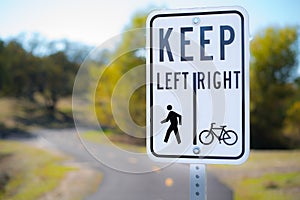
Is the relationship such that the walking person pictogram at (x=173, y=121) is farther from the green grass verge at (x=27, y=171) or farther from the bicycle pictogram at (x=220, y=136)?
the green grass verge at (x=27, y=171)

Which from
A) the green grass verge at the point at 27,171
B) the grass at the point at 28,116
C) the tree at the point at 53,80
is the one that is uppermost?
the tree at the point at 53,80

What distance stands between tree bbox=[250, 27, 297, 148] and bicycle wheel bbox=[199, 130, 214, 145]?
52.9 feet

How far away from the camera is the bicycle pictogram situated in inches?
52.9

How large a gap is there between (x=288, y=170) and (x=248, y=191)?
2855 millimetres

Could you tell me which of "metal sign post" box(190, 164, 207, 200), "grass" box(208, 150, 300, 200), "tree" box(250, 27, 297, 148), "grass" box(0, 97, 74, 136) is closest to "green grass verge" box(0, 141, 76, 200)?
"grass" box(0, 97, 74, 136)

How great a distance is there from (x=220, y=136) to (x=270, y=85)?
55.1 ft

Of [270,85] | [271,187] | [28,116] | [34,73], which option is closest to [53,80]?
[34,73]

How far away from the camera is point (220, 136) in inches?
53.1

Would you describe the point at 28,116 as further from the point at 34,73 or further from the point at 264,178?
the point at 264,178

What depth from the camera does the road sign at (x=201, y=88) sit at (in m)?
1.34

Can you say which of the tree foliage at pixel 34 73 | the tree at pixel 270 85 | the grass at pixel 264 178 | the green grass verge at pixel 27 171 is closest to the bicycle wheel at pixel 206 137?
the grass at pixel 264 178

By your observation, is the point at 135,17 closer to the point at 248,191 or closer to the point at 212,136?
the point at 248,191

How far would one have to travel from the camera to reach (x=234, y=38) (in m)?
1.35

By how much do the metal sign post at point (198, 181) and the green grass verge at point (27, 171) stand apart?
8023 mm
